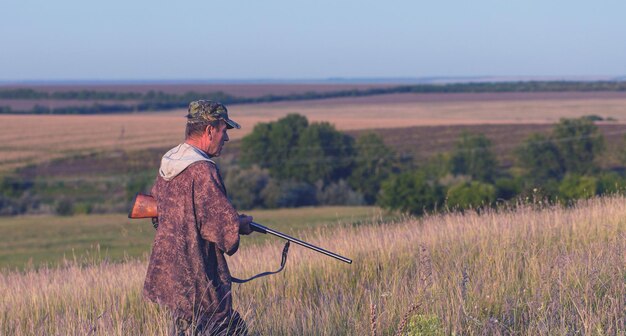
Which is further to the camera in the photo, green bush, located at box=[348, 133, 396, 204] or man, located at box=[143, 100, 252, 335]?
green bush, located at box=[348, 133, 396, 204]

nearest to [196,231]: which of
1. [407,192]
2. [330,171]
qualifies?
[407,192]

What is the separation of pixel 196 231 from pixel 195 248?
3.6 inches

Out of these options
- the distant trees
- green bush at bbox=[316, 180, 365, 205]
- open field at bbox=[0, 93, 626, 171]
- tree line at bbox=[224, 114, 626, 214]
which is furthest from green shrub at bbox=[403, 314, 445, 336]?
open field at bbox=[0, 93, 626, 171]

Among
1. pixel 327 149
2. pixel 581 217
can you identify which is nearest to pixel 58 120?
pixel 327 149

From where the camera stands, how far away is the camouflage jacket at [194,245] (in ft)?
15.4

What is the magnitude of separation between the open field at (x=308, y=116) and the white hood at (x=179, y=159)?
5266cm

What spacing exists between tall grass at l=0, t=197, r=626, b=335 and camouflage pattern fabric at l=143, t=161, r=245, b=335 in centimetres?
18

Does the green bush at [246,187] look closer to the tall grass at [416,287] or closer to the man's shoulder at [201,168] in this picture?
the tall grass at [416,287]

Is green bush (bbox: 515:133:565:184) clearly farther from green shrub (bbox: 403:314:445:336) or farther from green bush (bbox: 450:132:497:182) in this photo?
green shrub (bbox: 403:314:445:336)

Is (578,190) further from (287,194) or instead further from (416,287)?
(287,194)

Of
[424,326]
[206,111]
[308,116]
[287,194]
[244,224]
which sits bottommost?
[308,116]

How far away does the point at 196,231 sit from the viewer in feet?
15.7

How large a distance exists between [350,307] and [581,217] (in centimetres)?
408

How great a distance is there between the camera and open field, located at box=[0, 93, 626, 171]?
67.6 m
